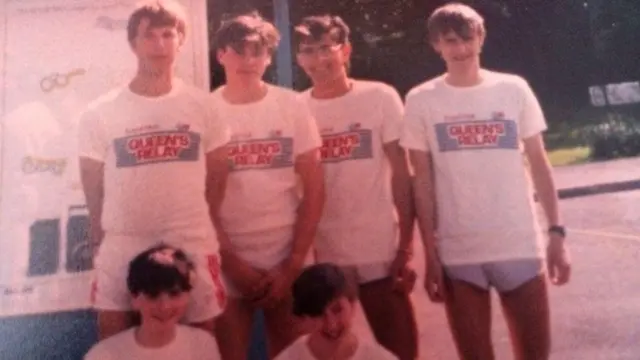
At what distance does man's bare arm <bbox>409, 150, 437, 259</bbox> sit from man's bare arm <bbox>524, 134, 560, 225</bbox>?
0.19 meters

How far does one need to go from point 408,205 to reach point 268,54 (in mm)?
387

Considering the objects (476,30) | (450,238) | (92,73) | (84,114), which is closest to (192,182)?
(84,114)

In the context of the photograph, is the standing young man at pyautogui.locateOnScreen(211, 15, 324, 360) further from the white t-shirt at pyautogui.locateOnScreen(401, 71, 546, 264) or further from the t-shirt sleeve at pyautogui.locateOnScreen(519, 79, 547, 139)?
the t-shirt sleeve at pyautogui.locateOnScreen(519, 79, 547, 139)

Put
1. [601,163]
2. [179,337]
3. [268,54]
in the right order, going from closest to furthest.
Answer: [179,337] < [268,54] < [601,163]

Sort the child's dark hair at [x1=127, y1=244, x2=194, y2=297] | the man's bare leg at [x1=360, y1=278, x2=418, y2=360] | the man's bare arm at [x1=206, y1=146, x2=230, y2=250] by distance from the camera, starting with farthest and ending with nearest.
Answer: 1. the man's bare leg at [x1=360, y1=278, x2=418, y2=360]
2. the man's bare arm at [x1=206, y1=146, x2=230, y2=250]
3. the child's dark hair at [x1=127, y1=244, x2=194, y2=297]

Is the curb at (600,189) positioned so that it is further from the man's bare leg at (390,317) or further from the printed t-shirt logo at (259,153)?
the printed t-shirt logo at (259,153)

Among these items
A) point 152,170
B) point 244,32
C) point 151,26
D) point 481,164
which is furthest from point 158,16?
point 481,164

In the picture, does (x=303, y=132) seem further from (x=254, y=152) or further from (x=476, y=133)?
(x=476, y=133)

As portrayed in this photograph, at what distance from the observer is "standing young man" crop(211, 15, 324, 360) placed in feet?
5.01

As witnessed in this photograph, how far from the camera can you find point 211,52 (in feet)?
5.41

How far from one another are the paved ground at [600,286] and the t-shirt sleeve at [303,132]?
434 millimetres

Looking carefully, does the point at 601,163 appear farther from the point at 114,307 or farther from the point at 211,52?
the point at 114,307

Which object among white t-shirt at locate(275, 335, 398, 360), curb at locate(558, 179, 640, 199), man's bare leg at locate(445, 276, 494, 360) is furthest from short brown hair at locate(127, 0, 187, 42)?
curb at locate(558, 179, 640, 199)

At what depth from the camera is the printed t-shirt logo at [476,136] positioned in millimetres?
1540
